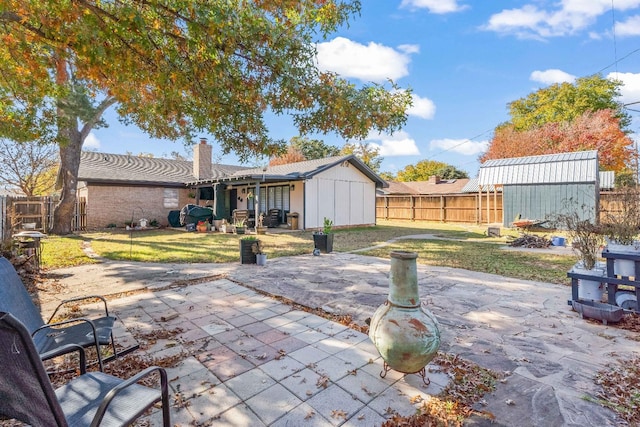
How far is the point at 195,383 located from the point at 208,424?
1.82ft

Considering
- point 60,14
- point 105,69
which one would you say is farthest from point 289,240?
point 60,14

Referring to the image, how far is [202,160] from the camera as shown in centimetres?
2039

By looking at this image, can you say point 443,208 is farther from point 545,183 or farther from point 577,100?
point 577,100

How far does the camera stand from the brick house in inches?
622

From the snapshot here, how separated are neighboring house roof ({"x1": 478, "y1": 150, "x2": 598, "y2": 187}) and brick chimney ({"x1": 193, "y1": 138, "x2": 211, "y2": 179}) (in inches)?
667

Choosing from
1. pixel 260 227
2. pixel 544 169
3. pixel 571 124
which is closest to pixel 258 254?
pixel 260 227

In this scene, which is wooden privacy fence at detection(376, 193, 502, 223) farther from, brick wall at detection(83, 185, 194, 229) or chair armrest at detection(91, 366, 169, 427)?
chair armrest at detection(91, 366, 169, 427)

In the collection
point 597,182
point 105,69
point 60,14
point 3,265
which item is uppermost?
point 60,14

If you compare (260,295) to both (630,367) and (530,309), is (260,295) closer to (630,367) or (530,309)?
(530,309)

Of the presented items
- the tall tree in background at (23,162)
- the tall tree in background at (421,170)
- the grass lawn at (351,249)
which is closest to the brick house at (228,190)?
the tall tree in background at (23,162)

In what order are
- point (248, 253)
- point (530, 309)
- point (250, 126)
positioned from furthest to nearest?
point (248, 253), point (250, 126), point (530, 309)

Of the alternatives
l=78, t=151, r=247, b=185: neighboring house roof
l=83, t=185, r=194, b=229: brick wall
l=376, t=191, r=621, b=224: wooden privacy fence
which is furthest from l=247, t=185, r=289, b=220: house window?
l=376, t=191, r=621, b=224: wooden privacy fence

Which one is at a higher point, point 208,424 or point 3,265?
point 3,265

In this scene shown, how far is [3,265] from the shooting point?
2.33 m
